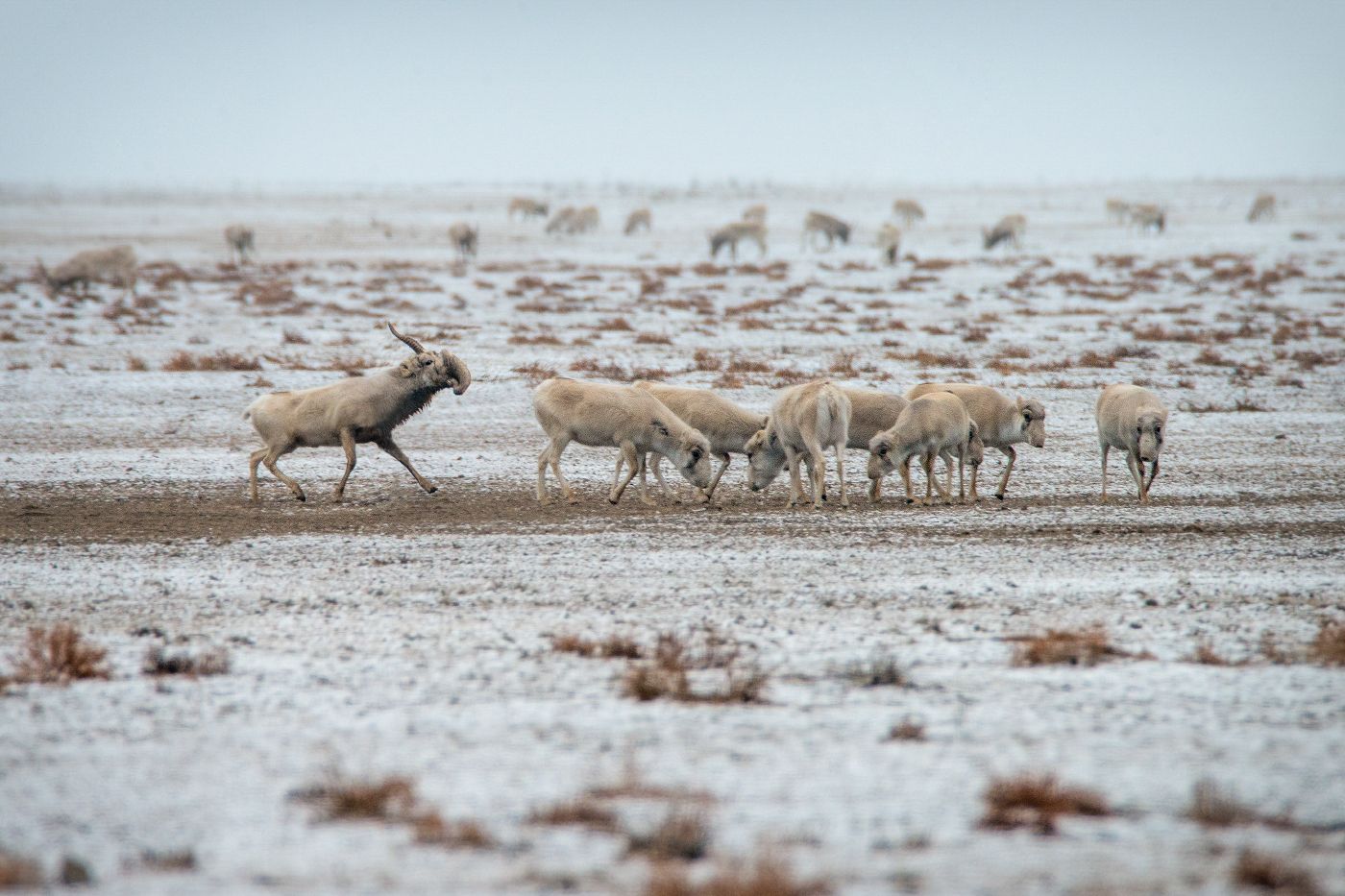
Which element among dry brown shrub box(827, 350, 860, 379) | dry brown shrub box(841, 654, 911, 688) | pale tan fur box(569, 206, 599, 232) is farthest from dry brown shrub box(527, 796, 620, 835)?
pale tan fur box(569, 206, 599, 232)

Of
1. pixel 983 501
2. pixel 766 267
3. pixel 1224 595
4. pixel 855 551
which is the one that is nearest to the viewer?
pixel 1224 595

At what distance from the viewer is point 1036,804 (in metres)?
5.21

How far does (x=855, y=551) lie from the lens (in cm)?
1042

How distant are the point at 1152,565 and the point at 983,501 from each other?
328cm

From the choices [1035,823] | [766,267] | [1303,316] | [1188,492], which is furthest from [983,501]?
[766,267]

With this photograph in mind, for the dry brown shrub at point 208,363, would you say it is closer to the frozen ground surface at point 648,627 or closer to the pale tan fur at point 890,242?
the frozen ground surface at point 648,627

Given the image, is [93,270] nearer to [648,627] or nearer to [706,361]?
[706,361]

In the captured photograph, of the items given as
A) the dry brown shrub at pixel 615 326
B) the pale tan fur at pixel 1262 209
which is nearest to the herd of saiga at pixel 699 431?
the dry brown shrub at pixel 615 326

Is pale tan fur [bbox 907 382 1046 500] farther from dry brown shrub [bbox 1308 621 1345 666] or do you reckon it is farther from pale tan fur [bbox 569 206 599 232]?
pale tan fur [bbox 569 206 599 232]

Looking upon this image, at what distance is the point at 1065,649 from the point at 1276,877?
280 centimetres

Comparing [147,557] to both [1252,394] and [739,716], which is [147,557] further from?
[1252,394]

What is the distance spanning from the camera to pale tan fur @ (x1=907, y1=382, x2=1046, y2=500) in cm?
1335

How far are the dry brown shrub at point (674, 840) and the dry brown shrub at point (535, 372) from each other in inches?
607

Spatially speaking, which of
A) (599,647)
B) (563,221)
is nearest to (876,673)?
(599,647)
